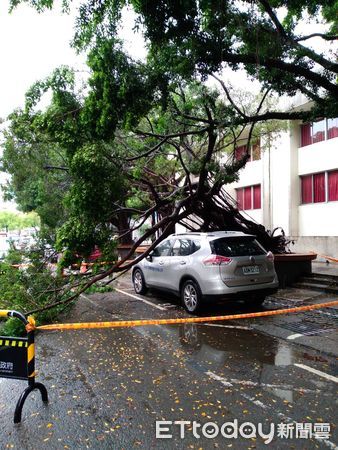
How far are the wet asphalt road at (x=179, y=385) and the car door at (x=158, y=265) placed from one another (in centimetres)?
214

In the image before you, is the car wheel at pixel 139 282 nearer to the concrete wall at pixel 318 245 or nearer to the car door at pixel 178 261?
the car door at pixel 178 261

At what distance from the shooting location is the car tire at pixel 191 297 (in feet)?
26.0

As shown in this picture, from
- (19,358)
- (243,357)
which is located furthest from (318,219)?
(19,358)

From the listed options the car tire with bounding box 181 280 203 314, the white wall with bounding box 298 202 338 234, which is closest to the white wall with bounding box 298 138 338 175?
the white wall with bounding box 298 202 338 234

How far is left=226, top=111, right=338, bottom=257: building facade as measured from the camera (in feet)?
53.7

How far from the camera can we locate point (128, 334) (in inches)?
272

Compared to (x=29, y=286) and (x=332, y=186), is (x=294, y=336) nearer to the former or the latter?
(x=29, y=286)

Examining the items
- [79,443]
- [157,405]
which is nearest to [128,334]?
[157,405]

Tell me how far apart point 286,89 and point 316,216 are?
971 cm

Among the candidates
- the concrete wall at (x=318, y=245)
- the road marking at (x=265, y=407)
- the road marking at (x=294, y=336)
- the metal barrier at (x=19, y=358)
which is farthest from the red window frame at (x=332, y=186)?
the metal barrier at (x=19, y=358)

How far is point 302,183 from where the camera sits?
60.2ft

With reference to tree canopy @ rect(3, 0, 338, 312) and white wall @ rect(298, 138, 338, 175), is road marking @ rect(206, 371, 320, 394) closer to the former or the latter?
tree canopy @ rect(3, 0, 338, 312)

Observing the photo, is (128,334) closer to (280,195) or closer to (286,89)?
(286,89)

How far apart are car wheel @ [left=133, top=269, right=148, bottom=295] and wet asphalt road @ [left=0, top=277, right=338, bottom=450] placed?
3.25 metres
